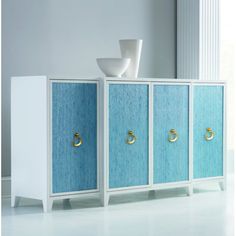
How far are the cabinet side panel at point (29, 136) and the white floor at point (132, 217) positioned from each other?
164mm

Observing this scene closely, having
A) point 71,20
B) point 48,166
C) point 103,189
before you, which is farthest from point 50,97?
point 71,20

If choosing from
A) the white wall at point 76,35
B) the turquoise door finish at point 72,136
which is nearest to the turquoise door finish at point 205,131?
the white wall at point 76,35

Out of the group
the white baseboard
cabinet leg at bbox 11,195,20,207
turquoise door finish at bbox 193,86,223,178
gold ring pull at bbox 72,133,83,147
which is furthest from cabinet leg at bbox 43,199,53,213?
turquoise door finish at bbox 193,86,223,178

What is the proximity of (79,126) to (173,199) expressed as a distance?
91 cm

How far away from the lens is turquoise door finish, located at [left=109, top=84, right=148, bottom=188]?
385 cm

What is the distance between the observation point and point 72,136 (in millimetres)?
3703

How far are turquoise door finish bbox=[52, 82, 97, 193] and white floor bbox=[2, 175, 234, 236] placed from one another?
0.62 feet

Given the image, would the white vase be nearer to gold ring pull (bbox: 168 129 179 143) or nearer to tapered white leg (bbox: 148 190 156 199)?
gold ring pull (bbox: 168 129 179 143)

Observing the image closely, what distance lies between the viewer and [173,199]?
4.08 metres

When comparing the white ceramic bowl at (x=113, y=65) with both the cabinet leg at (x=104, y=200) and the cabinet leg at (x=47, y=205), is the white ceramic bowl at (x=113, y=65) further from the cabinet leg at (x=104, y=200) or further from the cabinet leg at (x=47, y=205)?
the cabinet leg at (x=47, y=205)

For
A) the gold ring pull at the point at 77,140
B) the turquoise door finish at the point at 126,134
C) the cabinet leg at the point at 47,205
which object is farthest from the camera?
the turquoise door finish at the point at 126,134

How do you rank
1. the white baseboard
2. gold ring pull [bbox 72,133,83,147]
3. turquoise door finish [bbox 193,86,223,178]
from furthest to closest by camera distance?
Result: turquoise door finish [bbox 193,86,223,178], the white baseboard, gold ring pull [bbox 72,133,83,147]

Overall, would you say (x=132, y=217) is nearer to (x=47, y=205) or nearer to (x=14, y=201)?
(x=47, y=205)

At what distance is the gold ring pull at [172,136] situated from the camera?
4.15 m
